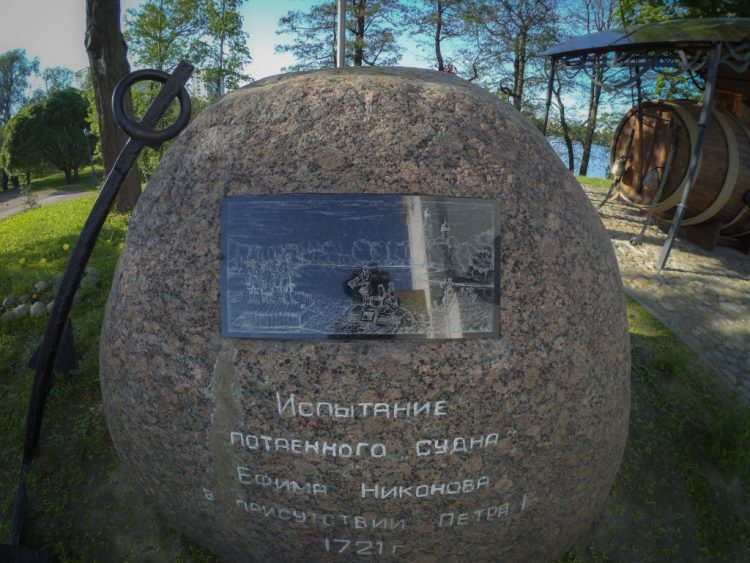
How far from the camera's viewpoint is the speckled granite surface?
6.29ft

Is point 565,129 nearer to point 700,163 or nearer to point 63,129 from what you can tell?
point 700,163

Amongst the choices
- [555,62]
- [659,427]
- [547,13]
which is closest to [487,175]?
[659,427]

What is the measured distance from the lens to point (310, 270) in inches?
75.2

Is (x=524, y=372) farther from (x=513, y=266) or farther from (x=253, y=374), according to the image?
(x=253, y=374)

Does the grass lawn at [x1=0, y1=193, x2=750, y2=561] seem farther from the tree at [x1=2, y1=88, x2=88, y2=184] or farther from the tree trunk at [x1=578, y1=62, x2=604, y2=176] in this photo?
the tree at [x1=2, y1=88, x2=88, y2=184]

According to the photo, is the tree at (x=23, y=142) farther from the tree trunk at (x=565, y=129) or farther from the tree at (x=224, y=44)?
the tree trunk at (x=565, y=129)

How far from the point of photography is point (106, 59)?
7355 mm

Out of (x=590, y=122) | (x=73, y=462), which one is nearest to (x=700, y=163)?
(x=73, y=462)

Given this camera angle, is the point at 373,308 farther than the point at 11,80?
No

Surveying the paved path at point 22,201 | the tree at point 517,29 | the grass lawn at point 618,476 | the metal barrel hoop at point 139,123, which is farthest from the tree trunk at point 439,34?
the metal barrel hoop at point 139,123

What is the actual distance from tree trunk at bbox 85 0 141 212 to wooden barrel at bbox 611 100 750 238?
794 cm

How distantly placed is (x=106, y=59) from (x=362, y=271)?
7537 millimetres

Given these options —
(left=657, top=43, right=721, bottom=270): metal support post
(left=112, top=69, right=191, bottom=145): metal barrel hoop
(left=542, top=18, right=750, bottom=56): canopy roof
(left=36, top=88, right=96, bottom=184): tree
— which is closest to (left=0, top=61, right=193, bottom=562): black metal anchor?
(left=112, top=69, right=191, bottom=145): metal barrel hoop

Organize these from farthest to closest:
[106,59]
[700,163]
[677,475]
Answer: [106,59] < [700,163] < [677,475]
